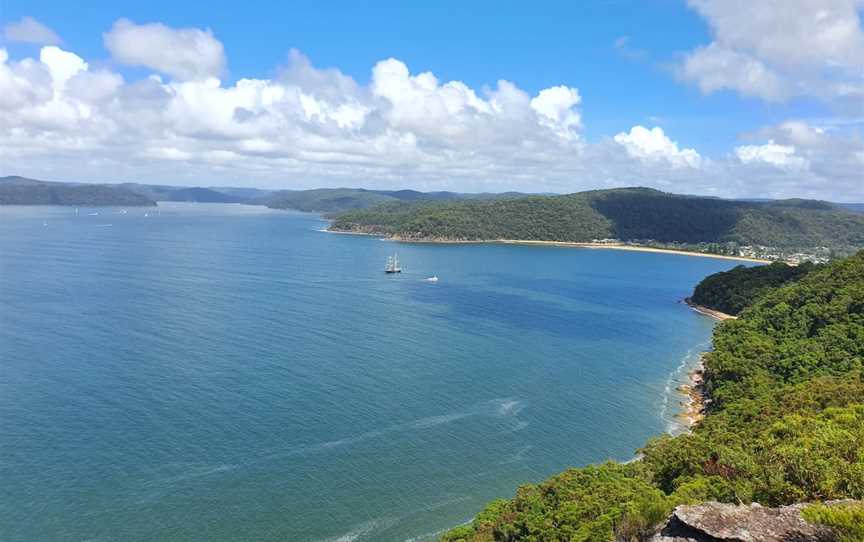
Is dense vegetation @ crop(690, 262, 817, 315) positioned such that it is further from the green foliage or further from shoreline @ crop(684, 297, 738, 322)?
the green foliage

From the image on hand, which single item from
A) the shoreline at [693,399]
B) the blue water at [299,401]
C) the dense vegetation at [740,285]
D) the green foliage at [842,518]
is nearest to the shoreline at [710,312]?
the dense vegetation at [740,285]

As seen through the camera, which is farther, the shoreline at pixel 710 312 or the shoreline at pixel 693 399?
the shoreline at pixel 710 312

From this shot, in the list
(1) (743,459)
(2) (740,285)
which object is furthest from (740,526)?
(2) (740,285)

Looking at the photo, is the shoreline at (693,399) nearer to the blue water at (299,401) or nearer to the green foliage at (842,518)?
the blue water at (299,401)

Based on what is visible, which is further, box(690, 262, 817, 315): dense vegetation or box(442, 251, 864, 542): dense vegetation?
box(690, 262, 817, 315): dense vegetation

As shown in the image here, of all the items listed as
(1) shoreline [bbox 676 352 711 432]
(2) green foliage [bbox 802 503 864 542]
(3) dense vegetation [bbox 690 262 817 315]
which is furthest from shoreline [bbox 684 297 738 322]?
(2) green foliage [bbox 802 503 864 542]

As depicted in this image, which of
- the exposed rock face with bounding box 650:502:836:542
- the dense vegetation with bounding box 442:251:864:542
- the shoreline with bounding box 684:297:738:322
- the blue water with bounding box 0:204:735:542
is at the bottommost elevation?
the blue water with bounding box 0:204:735:542
